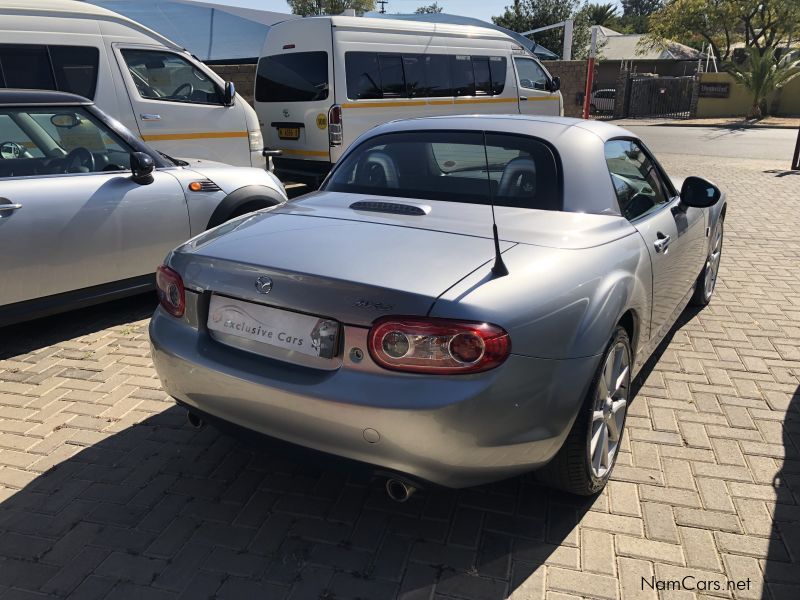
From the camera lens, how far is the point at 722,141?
65.9ft

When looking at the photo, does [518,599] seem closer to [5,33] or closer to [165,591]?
[165,591]

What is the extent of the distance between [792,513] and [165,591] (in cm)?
Result: 244

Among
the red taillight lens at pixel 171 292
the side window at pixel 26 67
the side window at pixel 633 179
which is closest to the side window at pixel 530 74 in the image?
the side window at pixel 26 67

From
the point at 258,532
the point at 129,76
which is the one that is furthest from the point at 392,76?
the point at 258,532

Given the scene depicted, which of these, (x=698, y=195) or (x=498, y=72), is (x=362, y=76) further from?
(x=698, y=195)

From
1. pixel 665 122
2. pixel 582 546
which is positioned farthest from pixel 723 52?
pixel 582 546

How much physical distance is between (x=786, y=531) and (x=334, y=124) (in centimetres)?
782

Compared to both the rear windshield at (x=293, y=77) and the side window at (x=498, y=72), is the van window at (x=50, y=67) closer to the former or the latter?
the rear windshield at (x=293, y=77)

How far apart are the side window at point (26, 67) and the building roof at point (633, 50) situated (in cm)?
3969

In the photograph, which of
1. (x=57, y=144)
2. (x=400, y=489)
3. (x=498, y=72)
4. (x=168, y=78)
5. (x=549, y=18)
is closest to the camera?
(x=400, y=489)

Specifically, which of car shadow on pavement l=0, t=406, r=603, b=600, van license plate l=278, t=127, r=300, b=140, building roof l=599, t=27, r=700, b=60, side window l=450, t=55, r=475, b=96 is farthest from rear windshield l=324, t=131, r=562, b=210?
building roof l=599, t=27, r=700, b=60

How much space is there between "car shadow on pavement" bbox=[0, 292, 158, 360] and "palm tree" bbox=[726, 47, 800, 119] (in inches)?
1162

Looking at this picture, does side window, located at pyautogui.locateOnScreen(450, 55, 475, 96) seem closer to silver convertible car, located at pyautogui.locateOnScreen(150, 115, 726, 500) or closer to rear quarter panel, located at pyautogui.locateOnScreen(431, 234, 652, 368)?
silver convertible car, located at pyautogui.locateOnScreen(150, 115, 726, 500)

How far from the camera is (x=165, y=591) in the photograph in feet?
7.43
